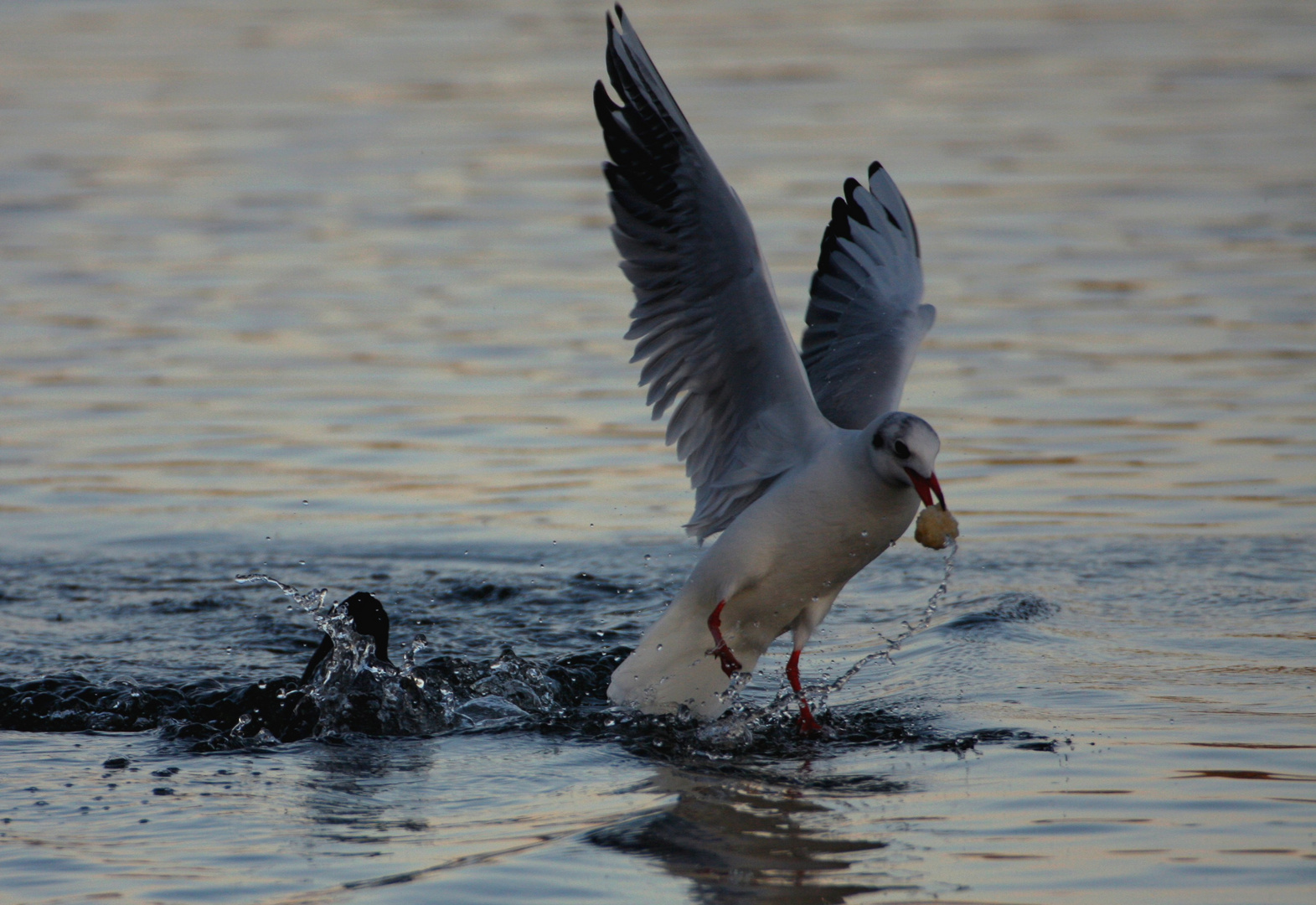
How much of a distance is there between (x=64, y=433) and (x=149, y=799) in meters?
5.32

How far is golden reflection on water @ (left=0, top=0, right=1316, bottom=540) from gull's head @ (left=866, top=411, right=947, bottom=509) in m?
2.76

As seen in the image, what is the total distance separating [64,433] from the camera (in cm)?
1030

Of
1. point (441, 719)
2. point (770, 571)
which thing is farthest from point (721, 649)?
point (441, 719)

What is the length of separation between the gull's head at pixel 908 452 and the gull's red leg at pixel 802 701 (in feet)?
2.81

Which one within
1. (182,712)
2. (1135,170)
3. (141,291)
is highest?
(1135,170)

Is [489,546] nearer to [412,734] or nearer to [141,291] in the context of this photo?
[412,734]

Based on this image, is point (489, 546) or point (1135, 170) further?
point (1135, 170)

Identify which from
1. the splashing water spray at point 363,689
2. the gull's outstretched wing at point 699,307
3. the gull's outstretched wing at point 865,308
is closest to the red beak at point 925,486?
the gull's outstretched wing at point 699,307

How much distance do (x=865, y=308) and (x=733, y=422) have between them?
938 millimetres

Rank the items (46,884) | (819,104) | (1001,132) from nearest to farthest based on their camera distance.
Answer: (46,884) → (1001,132) → (819,104)

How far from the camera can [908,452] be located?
5.98m

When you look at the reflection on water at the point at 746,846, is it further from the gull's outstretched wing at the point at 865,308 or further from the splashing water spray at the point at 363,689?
the gull's outstretched wing at the point at 865,308

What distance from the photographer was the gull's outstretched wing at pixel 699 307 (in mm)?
6426

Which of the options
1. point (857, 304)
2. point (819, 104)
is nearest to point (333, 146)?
point (819, 104)
